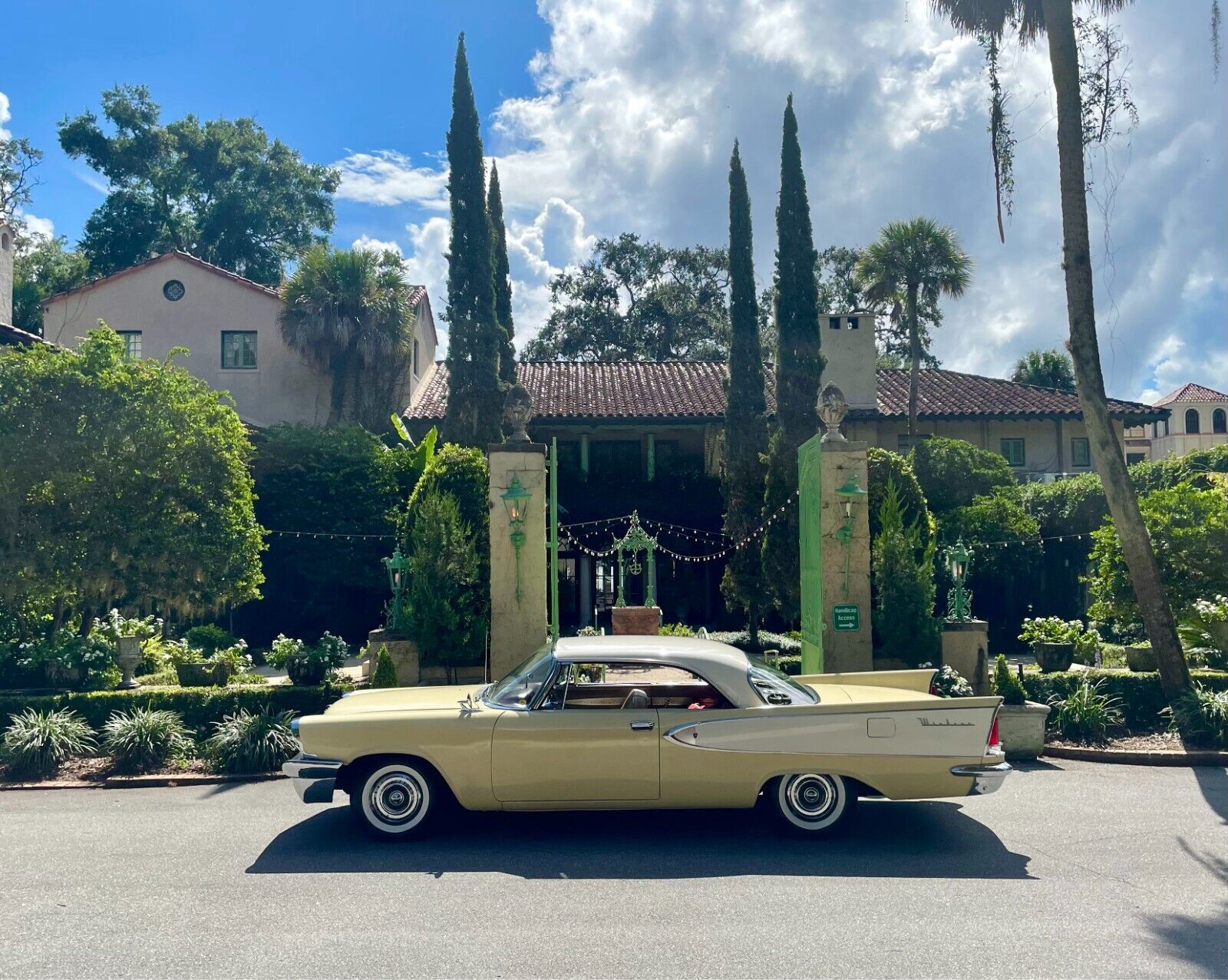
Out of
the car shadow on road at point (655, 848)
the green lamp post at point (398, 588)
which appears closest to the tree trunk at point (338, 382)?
the green lamp post at point (398, 588)

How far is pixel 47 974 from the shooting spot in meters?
4.68

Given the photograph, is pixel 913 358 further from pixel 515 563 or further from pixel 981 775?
pixel 981 775

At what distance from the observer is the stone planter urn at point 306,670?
1141cm

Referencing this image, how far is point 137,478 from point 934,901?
10.1 meters

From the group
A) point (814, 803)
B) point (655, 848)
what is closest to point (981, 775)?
point (814, 803)

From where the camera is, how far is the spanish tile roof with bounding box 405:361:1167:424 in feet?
87.6

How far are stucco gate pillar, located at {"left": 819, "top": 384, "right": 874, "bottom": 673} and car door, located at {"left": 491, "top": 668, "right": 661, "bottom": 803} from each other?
513cm

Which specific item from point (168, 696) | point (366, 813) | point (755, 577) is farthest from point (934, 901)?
point (755, 577)

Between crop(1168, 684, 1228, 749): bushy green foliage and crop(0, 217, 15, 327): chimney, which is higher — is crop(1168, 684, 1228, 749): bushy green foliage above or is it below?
below

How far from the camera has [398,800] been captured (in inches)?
272

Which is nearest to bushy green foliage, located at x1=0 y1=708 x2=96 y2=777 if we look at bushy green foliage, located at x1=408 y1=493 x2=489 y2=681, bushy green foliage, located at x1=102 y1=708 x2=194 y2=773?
bushy green foliage, located at x1=102 y1=708 x2=194 y2=773

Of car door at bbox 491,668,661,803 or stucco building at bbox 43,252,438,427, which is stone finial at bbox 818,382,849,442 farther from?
stucco building at bbox 43,252,438,427

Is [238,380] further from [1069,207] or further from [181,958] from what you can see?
[181,958]

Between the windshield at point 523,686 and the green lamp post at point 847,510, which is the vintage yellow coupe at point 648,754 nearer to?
the windshield at point 523,686
